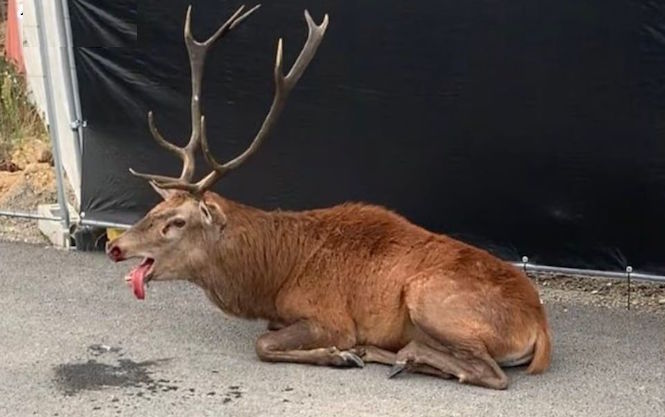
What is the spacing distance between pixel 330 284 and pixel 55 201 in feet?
14.3

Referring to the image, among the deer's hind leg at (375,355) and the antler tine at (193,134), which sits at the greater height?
the antler tine at (193,134)

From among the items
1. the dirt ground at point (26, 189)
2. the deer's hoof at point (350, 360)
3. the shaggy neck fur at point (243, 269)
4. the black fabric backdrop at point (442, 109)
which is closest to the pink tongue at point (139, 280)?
the shaggy neck fur at point (243, 269)

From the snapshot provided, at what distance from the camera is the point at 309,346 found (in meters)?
6.02

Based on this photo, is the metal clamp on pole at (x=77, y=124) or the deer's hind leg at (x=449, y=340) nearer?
the deer's hind leg at (x=449, y=340)

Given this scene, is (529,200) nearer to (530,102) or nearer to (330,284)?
(530,102)

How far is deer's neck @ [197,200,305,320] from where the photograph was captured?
20.2 ft

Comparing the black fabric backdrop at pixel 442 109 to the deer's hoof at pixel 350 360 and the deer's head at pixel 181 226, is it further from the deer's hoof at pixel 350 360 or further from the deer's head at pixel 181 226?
the deer's hoof at pixel 350 360

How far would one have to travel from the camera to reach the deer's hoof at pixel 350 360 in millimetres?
5957

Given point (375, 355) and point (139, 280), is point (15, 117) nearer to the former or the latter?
point (139, 280)

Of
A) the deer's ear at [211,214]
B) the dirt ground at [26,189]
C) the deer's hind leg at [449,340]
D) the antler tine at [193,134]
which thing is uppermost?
the antler tine at [193,134]

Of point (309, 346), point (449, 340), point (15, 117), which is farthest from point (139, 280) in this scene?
point (15, 117)

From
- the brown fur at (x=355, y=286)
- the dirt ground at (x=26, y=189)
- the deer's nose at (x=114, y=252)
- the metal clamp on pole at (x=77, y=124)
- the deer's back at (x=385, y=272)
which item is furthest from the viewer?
the dirt ground at (x=26, y=189)

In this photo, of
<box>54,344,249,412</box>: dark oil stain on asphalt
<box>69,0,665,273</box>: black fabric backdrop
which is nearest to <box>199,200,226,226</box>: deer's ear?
<box>54,344,249,412</box>: dark oil stain on asphalt

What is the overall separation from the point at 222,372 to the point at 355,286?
88cm
